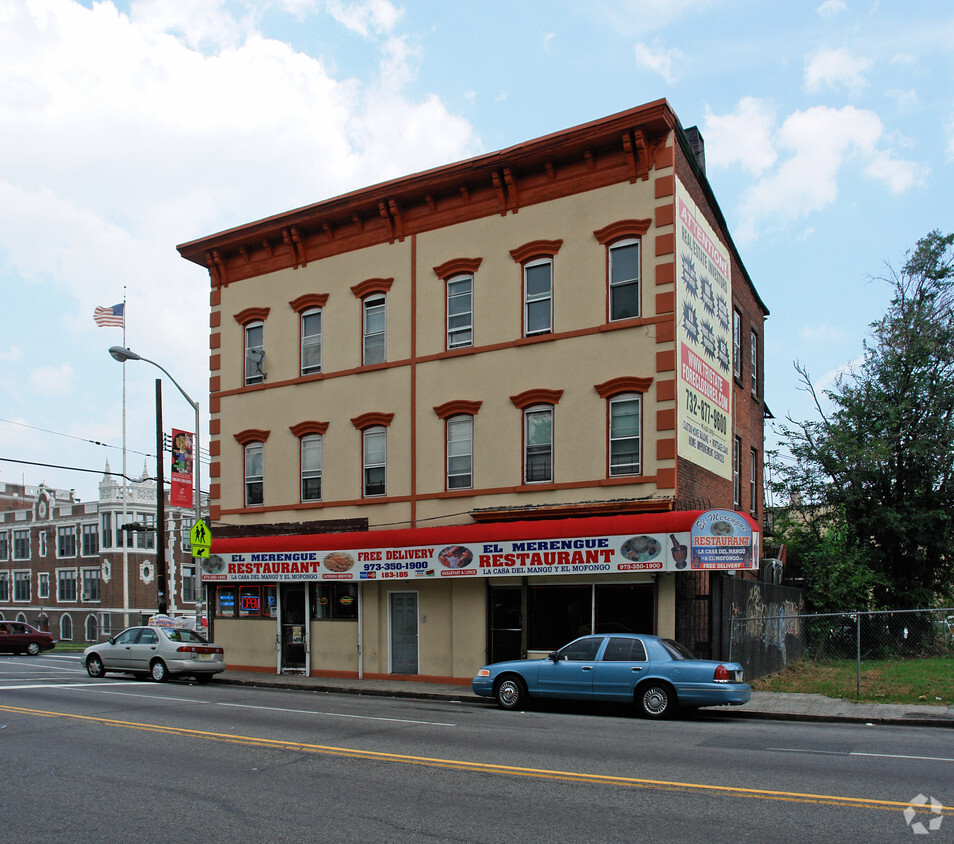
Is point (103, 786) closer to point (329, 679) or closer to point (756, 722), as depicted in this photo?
point (756, 722)

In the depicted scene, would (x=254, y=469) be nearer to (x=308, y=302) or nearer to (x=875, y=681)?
(x=308, y=302)

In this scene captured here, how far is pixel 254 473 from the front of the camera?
85.6ft

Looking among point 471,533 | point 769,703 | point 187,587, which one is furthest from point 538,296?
point 187,587

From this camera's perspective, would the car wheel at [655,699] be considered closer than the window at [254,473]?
Yes

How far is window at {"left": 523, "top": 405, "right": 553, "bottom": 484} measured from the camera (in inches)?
813

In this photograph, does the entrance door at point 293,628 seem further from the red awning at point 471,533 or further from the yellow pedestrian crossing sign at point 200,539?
the yellow pedestrian crossing sign at point 200,539

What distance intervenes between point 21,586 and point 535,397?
77225 mm

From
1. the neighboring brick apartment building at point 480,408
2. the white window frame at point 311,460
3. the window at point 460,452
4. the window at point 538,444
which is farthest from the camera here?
the white window frame at point 311,460

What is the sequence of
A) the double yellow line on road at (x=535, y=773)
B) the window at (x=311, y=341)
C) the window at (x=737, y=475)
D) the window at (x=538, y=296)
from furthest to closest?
the window at (x=311, y=341), the window at (x=737, y=475), the window at (x=538, y=296), the double yellow line on road at (x=535, y=773)

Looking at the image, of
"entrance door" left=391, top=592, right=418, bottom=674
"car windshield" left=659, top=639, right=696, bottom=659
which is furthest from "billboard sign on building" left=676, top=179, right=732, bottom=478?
"entrance door" left=391, top=592, right=418, bottom=674

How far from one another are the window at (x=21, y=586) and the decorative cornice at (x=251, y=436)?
67086 mm

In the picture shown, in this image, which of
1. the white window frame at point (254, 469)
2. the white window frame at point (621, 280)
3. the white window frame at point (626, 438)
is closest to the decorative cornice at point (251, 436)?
the white window frame at point (254, 469)

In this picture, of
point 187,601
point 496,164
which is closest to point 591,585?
point 496,164

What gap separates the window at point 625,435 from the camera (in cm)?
1948
